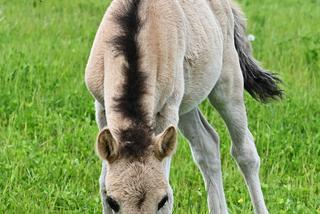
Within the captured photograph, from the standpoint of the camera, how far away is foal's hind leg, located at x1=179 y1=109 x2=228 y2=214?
5992mm

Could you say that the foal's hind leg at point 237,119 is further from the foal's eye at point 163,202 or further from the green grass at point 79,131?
the foal's eye at point 163,202

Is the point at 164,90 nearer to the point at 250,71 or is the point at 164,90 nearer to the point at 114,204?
the point at 114,204

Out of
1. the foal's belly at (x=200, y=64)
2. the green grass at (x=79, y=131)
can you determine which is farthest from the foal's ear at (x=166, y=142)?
the green grass at (x=79, y=131)

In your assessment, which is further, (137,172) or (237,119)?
(237,119)

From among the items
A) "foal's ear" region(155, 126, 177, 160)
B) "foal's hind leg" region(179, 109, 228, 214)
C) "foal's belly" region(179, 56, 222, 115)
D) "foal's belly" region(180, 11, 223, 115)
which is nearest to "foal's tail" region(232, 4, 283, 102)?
"foal's hind leg" region(179, 109, 228, 214)

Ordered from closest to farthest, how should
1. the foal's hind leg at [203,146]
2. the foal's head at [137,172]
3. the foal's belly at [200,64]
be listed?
1. the foal's head at [137,172]
2. the foal's belly at [200,64]
3. the foal's hind leg at [203,146]

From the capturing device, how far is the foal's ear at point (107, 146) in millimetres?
4055

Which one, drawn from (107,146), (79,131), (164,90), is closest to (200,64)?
(164,90)

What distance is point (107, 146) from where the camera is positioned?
4.09 m

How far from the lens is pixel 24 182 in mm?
5859

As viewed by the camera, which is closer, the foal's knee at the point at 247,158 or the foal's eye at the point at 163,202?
the foal's eye at the point at 163,202

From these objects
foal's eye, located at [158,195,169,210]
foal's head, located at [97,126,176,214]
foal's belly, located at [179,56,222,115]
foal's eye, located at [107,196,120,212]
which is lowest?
foal's belly, located at [179,56,222,115]

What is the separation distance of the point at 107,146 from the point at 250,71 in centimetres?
246

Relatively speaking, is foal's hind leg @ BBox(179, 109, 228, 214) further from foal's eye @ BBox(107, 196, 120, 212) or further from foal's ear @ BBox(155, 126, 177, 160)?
foal's eye @ BBox(107, 196, 120, 212)
